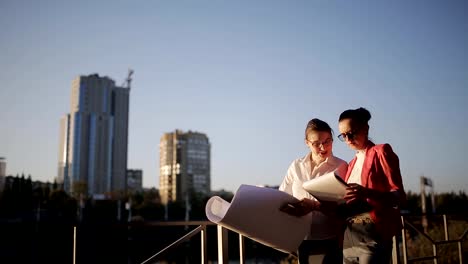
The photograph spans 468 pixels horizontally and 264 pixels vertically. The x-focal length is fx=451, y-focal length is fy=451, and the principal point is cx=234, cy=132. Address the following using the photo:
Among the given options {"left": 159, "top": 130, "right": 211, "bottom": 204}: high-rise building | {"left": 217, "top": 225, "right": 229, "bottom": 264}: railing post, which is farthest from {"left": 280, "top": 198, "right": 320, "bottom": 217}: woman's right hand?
{"left": 159, "top": 130, "right": 211, "bottom": 204}: high-rise building

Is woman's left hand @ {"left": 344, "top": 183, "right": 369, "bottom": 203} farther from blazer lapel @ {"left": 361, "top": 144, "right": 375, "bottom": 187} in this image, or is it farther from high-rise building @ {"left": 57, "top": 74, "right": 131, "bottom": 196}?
high-rise building @ {"left": 57, "top": 74, "right": 131, "bottom": 196}

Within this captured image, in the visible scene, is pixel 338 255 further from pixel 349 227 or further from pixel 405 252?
pixel 405 252

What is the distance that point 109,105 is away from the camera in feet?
276

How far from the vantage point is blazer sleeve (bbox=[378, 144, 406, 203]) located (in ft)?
5.24

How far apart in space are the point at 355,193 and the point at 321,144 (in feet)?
1.20

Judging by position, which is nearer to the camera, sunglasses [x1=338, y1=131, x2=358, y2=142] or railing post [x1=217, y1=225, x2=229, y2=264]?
sunglasses [x1=338, y1=131, x2=358, y2=142]

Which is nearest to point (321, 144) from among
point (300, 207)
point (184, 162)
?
point (300, 207)

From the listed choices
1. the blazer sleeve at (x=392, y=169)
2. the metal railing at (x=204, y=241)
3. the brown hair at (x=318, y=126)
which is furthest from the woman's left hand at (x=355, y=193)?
the metal railing at (x=204, y=241)

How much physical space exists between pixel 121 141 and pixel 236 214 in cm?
8628

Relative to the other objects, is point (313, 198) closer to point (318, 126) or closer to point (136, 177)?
point (318, 126)

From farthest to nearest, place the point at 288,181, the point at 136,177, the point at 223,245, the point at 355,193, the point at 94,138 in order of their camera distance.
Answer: the point at 136,177
the point at 94,138
the point at 223,245
the point at 288,181
the point at 355,193

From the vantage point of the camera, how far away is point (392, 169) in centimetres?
162

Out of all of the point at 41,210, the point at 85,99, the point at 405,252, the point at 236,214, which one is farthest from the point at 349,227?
the point at 85,99

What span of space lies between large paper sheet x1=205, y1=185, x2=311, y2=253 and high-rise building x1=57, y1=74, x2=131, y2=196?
7928 cm
